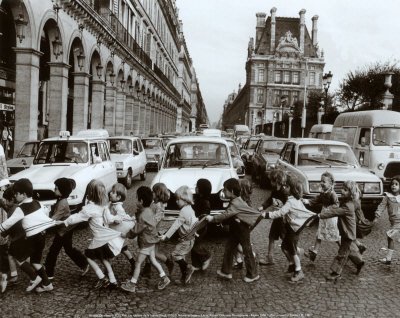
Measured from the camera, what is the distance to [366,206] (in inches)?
380

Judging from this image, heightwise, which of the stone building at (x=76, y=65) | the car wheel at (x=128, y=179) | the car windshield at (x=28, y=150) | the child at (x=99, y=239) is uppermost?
the stone building at (x=76, y=65)

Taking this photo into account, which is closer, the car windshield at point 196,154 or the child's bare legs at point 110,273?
the child's bare legs at point 110,273

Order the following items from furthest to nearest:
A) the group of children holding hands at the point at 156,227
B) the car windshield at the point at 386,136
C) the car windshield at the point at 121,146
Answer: the car windshield at the point at 121,146 → the car windshield at the point at 386,136 → the group of children holding hands at the point at 156,227

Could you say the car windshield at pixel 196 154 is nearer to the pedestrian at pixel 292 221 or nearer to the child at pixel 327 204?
the child at pixel 327 204

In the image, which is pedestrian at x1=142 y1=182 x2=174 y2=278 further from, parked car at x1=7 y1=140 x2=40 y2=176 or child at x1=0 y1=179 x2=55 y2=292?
parked car at x1=7 y1=140 x2=40 y2=176

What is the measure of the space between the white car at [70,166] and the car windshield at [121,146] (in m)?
4.02

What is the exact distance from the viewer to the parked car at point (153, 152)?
68.9ft

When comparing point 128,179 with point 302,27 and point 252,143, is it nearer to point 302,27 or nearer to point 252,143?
point 252,143

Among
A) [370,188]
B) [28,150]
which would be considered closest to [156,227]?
[370,188]

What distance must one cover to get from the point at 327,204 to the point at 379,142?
936 cm

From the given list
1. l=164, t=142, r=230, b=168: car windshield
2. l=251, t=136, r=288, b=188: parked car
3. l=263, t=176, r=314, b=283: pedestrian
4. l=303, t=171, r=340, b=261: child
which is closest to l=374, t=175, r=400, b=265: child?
l=303, t=171, r=340, b=261: child

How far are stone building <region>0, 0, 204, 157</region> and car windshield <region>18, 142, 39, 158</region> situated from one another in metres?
2.53

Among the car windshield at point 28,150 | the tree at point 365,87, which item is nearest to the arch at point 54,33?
the car windshield at point 28,150

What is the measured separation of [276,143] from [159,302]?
46.6 ft
